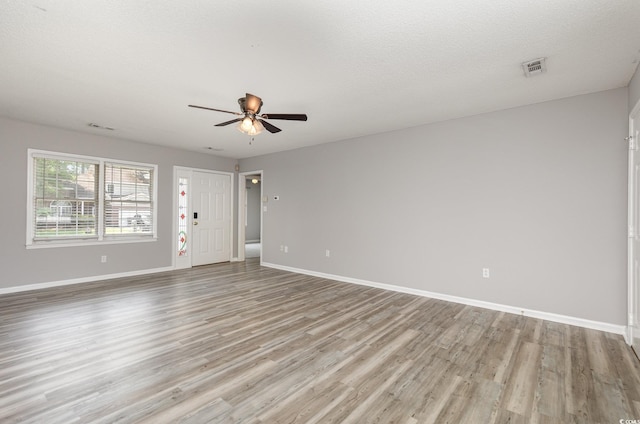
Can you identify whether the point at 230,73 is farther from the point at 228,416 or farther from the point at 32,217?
the point at 32,217

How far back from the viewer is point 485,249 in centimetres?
384

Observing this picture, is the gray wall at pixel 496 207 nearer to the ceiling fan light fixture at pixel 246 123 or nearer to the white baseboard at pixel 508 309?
the white baseboard at pixel 508 309

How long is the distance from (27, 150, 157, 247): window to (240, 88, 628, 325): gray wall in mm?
3612

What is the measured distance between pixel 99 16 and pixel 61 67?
114 cm

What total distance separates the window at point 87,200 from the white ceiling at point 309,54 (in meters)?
1.10

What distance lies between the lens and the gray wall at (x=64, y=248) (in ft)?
14.2

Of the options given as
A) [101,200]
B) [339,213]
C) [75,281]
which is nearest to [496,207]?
[339,213]

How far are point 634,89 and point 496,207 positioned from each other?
1663 millimetres

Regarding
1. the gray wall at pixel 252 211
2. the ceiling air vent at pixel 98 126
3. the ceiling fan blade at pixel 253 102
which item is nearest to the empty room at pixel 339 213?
the ceiling fan blade at pixel 253 102

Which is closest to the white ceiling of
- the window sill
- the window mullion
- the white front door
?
the window mullion

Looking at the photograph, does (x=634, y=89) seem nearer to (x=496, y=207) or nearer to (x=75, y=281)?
(x=496, y=207)

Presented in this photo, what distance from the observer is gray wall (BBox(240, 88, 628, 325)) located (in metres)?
3.14

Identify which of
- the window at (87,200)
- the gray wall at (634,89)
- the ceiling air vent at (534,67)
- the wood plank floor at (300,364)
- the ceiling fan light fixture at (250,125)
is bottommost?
the wood plank floor at (300,364)

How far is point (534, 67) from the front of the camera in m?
2.65
